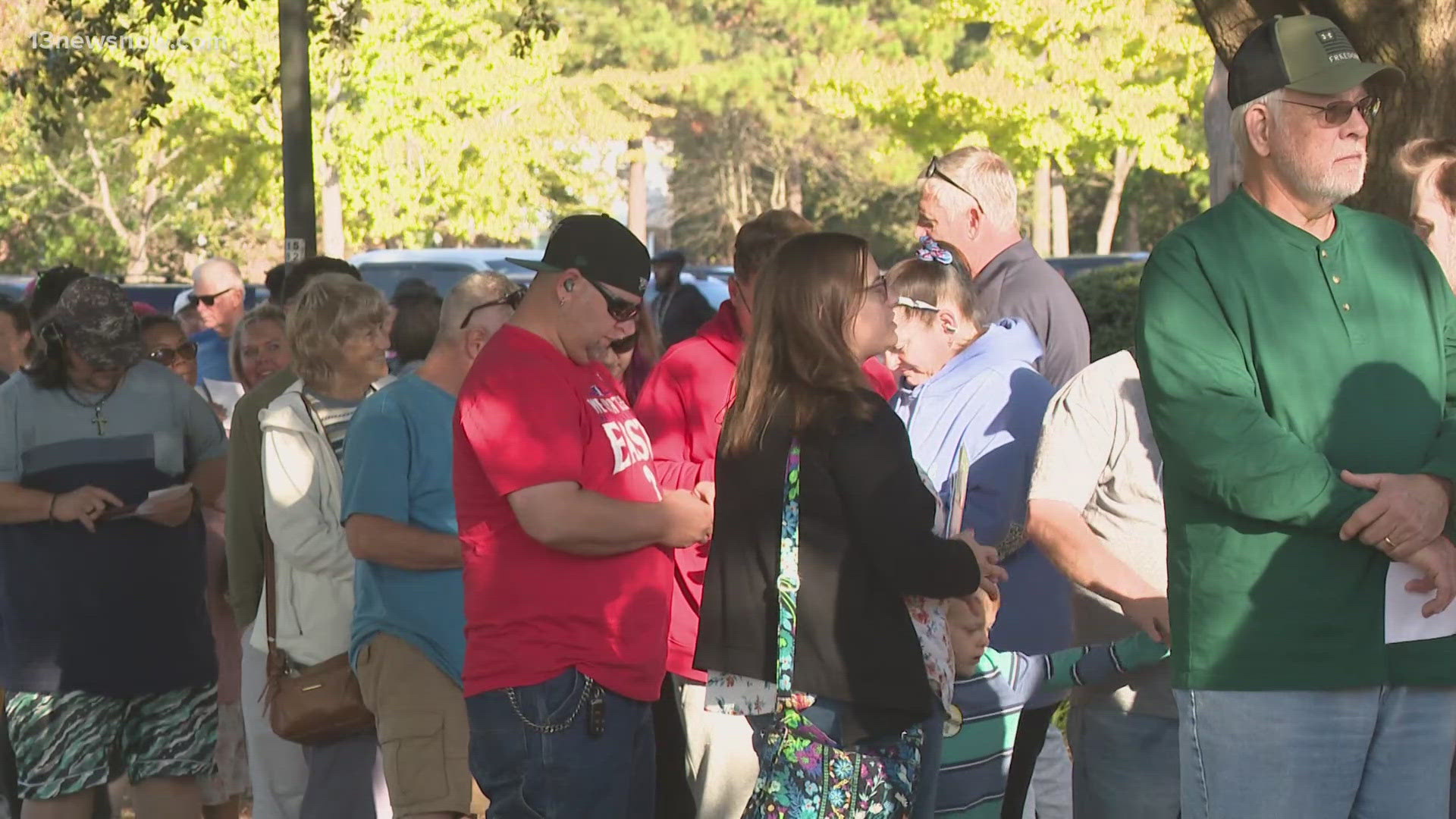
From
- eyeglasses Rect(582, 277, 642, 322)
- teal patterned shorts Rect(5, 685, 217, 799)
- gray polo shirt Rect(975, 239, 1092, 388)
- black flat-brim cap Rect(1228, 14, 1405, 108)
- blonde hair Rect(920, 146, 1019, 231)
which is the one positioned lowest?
teal patterned shorts Rect(5, 685, 217, 799)

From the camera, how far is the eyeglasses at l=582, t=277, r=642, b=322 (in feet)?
14.6

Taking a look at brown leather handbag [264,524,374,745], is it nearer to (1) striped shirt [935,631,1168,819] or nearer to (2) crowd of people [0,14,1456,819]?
(2) crowd of people [0,14,1456,819]

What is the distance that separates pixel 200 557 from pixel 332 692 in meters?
0.99

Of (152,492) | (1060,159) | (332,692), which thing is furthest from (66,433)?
(1060,159)

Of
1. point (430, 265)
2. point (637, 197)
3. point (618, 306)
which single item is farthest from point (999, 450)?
point (637, 197)

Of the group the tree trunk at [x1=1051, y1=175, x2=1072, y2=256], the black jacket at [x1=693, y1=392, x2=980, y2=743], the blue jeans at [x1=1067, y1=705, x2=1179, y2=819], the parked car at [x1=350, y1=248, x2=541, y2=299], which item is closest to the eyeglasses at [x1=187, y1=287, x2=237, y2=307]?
the blue jeans at [x1=1067, y1=705, x2=1179, y2=819]

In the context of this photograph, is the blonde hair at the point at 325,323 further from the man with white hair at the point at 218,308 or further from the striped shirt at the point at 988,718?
the man with white hair at the point at 218,308

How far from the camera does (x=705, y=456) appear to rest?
5.10 m

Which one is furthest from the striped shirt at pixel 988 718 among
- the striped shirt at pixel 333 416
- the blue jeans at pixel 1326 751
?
the striped shirt at pixel 333 416

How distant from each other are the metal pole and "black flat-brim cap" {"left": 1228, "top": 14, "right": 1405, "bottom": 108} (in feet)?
27.2

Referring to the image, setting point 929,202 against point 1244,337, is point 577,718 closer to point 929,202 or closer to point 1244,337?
point 1244,337

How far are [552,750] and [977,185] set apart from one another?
252cm

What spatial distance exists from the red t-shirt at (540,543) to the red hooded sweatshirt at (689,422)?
0.53m

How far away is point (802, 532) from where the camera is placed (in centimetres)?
388
